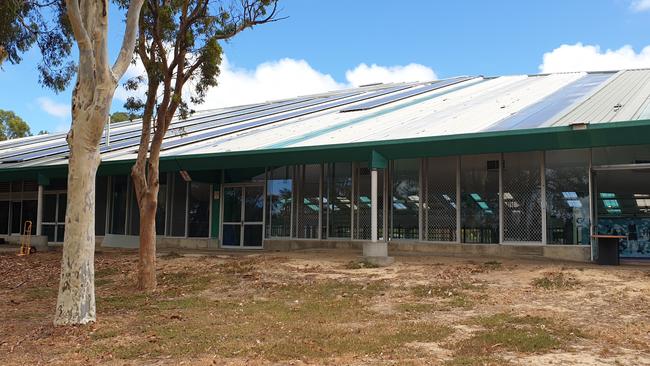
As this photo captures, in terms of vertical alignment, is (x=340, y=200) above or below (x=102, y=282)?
above

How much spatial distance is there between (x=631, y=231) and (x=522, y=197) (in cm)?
796

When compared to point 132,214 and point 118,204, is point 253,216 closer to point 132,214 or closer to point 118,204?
point 132,214

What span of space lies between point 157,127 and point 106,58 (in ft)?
11.0

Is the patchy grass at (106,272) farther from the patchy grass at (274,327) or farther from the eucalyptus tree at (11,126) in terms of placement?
the eucalyptus tree at (11,126)

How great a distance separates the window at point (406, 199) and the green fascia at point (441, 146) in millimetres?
2451

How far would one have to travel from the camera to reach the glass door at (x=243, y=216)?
774 inches

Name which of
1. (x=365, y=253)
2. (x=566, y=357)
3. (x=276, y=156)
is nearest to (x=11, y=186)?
(x=276, y=156)

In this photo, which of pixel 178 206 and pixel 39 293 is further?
pixel 178 206

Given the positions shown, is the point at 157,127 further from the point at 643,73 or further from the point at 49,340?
the point at 643,73

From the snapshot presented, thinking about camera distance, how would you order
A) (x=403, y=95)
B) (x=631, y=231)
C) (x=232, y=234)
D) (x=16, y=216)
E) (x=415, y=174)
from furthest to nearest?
(x=16, y=216)
(x=403, y=95)
(x=631, y=231)
(x=232, y=234)
(x=415, y=174)

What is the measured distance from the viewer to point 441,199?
16.2m

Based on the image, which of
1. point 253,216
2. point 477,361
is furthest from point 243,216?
point 477,361

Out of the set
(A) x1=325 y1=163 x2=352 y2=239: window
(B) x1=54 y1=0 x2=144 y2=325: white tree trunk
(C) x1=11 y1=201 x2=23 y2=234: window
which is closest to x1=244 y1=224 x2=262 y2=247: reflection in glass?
(A) x1=325 y1=163 x2=352 y2=239: window

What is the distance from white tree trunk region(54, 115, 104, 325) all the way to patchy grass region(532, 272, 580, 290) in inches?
307
